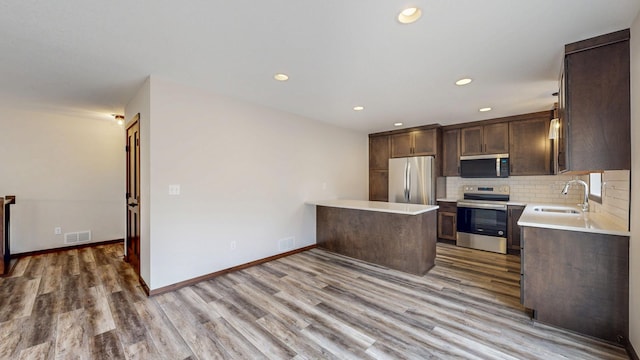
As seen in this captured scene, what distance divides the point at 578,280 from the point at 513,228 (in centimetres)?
235

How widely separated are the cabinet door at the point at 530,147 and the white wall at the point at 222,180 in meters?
3.34

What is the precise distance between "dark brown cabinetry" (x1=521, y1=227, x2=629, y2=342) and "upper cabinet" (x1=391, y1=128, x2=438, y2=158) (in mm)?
2899

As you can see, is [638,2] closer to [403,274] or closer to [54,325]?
[403,274]

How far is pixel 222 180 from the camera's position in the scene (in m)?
3.37

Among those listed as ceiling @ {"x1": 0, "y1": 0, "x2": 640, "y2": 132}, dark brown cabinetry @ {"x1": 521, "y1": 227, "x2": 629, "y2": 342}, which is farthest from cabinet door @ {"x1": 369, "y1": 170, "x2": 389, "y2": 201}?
dark brown cabinetry @ {"x1": 521, "y1": 227, "x2": 629, "y2": 342}

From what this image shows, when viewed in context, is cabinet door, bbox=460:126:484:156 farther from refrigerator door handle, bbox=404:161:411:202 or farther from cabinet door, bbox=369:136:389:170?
cabinet door, bbox=369:136:389:170

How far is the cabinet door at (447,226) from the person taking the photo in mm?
4828

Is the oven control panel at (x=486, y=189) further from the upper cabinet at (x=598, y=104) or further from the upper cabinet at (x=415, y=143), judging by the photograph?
the upper cabinet at (x=598, y=104)

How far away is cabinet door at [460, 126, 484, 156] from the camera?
475 cm

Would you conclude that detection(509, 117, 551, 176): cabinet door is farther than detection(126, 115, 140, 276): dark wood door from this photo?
Yes

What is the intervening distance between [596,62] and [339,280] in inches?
124

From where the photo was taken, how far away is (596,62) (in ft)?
6.59

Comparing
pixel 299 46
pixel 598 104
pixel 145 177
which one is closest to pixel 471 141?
pixel 598 104

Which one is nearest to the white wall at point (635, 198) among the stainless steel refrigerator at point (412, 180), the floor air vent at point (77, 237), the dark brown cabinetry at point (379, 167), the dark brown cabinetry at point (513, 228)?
the dark brown cabinetry at point (513, 228)
